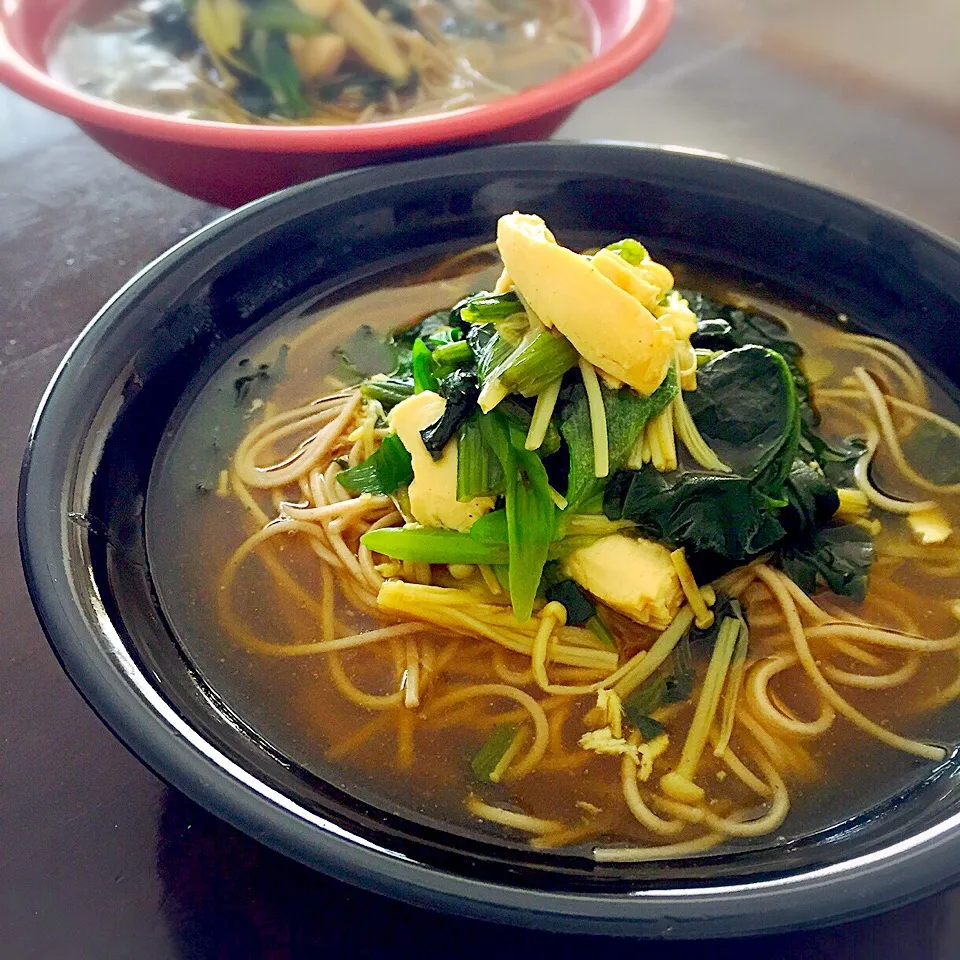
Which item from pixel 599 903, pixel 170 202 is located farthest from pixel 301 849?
pixel 170 202

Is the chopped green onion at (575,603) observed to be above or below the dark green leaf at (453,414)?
below

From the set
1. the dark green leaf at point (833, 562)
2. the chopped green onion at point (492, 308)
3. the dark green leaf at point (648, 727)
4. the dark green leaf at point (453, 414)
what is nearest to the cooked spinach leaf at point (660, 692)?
the dark green leaf at point (648, 727)

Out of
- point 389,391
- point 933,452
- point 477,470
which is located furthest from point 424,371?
point 933,452

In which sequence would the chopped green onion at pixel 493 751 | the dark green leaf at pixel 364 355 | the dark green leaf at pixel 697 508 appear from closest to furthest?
1. the chopped green onion at pixel 493 751
2. the dark green leaf at pixel 697 508
3. the dark green leaf at pixel 364 355

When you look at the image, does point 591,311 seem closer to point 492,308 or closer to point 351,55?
point 492,308

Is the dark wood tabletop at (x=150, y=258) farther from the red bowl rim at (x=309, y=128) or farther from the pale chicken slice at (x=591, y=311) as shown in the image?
the pale chicken slice at (x=591, y=311)
